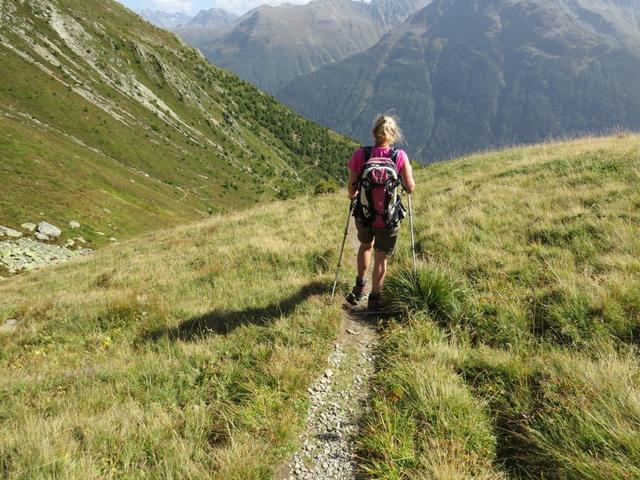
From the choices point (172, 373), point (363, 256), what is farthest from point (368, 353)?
point (172, 373)

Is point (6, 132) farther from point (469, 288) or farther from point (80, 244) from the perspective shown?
point (469, 288)

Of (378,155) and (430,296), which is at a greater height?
(378,155)

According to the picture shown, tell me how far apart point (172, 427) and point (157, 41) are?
7412 inches

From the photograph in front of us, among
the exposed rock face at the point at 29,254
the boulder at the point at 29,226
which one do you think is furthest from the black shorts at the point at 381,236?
the boulder at the point at 29,226

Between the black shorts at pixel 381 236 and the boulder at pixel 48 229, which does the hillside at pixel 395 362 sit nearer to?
the black shorts at pixel 381 236

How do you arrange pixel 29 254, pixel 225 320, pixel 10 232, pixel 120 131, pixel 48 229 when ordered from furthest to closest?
pixel 120 131
pixel 48 229
pixel 10 232
pixel 29 254
pixel 225 320

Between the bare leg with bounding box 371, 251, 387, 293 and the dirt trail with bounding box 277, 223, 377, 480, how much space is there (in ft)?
2.89

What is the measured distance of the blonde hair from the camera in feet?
20.2

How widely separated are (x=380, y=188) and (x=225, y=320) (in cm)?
363

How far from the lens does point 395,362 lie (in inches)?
187

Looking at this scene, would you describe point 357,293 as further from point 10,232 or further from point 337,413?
point 10,232

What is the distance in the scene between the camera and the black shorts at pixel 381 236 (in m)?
6.41

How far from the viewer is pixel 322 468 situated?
359 cm

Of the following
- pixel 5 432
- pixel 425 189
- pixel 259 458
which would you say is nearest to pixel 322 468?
pixel 259 458
